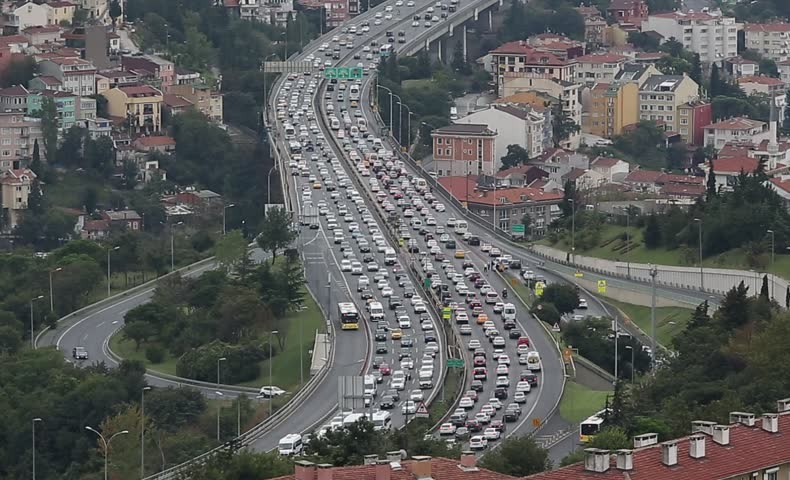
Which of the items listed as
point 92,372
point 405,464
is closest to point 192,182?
point 92,372

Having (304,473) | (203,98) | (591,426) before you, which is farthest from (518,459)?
(203,98)

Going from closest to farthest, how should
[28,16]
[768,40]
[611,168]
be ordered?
[611,168], [28,16], [768,40]

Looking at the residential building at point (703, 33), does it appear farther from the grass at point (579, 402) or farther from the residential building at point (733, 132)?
the grass at point (579, 402)

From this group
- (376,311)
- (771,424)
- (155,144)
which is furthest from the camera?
(155,144)

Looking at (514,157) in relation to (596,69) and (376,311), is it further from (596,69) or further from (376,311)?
(376,311)

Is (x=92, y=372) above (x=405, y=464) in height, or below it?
below

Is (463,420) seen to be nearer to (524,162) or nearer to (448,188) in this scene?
(448,188)
